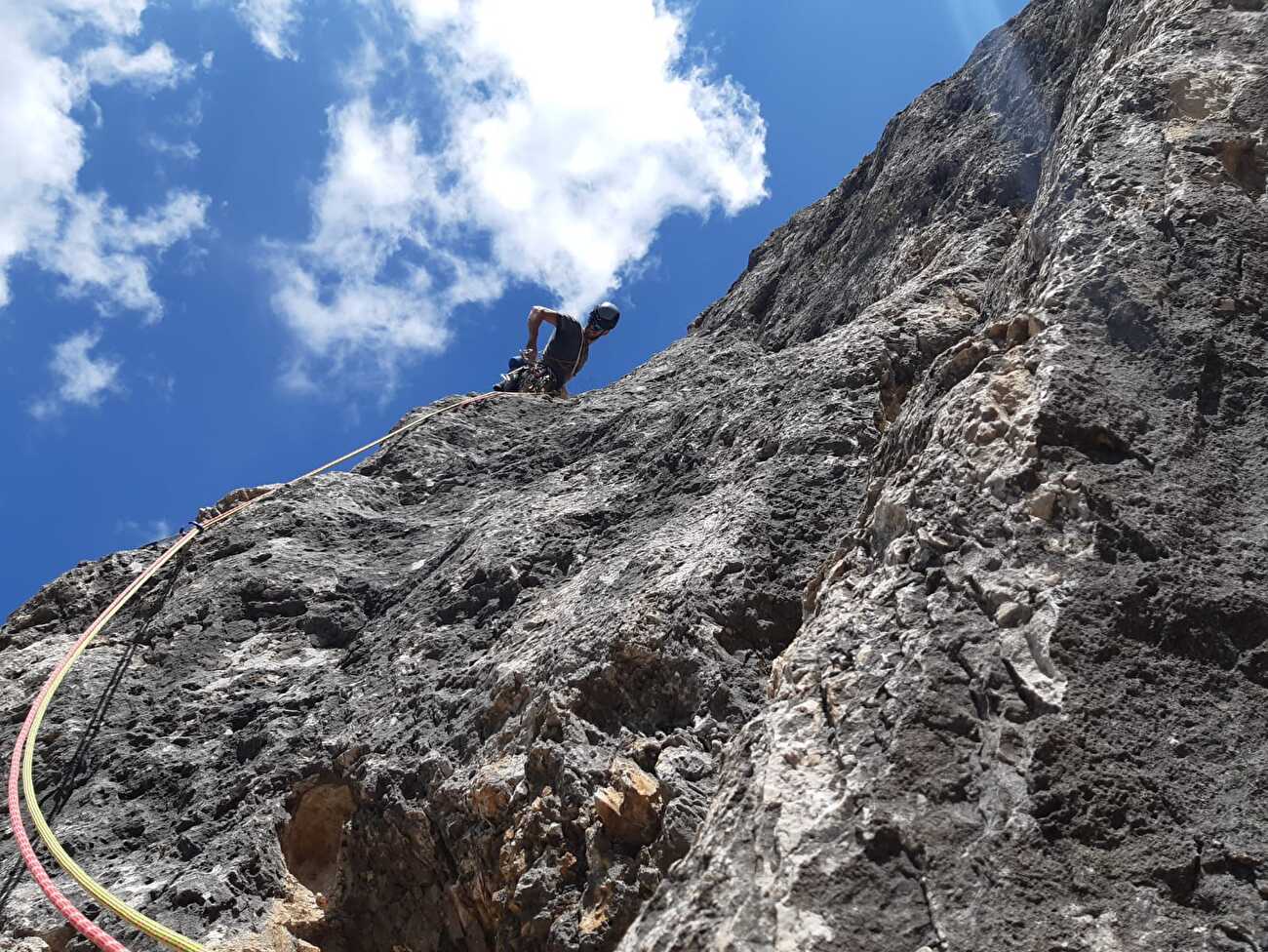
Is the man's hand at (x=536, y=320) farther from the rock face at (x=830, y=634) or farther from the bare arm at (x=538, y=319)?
the rock face at (x=830, y=634)

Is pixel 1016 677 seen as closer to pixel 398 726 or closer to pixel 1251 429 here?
pixel 1251 429

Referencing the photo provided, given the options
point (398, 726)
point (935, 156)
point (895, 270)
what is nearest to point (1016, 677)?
point (398, 726)

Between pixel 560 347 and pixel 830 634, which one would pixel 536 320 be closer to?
pixel 560 347

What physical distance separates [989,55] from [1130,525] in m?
6.92

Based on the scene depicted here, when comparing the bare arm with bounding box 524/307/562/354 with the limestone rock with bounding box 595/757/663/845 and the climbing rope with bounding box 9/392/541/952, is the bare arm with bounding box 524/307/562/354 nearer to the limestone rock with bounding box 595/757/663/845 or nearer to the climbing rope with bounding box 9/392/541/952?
the climbing rope with bounding box 9/392/541/952

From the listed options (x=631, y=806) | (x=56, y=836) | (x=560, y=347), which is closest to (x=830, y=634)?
(x=631, y=806)

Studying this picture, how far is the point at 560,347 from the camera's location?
1043 centimetres

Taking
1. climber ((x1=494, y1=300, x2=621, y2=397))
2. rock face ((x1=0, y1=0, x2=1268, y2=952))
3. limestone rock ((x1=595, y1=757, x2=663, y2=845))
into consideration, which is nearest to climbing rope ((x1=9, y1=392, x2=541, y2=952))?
rock face ((x1=0, y1=0, x2=1268, y2=952))

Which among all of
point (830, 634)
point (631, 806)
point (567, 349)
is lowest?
point (631, 806)

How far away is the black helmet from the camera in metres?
11.0

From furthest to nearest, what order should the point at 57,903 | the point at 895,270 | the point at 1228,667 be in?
1. the point at 895,270
2. the point at 57,903
3. the point at 1228,667

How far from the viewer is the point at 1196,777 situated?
7.41 feet

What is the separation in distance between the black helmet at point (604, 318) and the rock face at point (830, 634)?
3.45 m

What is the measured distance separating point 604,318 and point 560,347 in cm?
91
